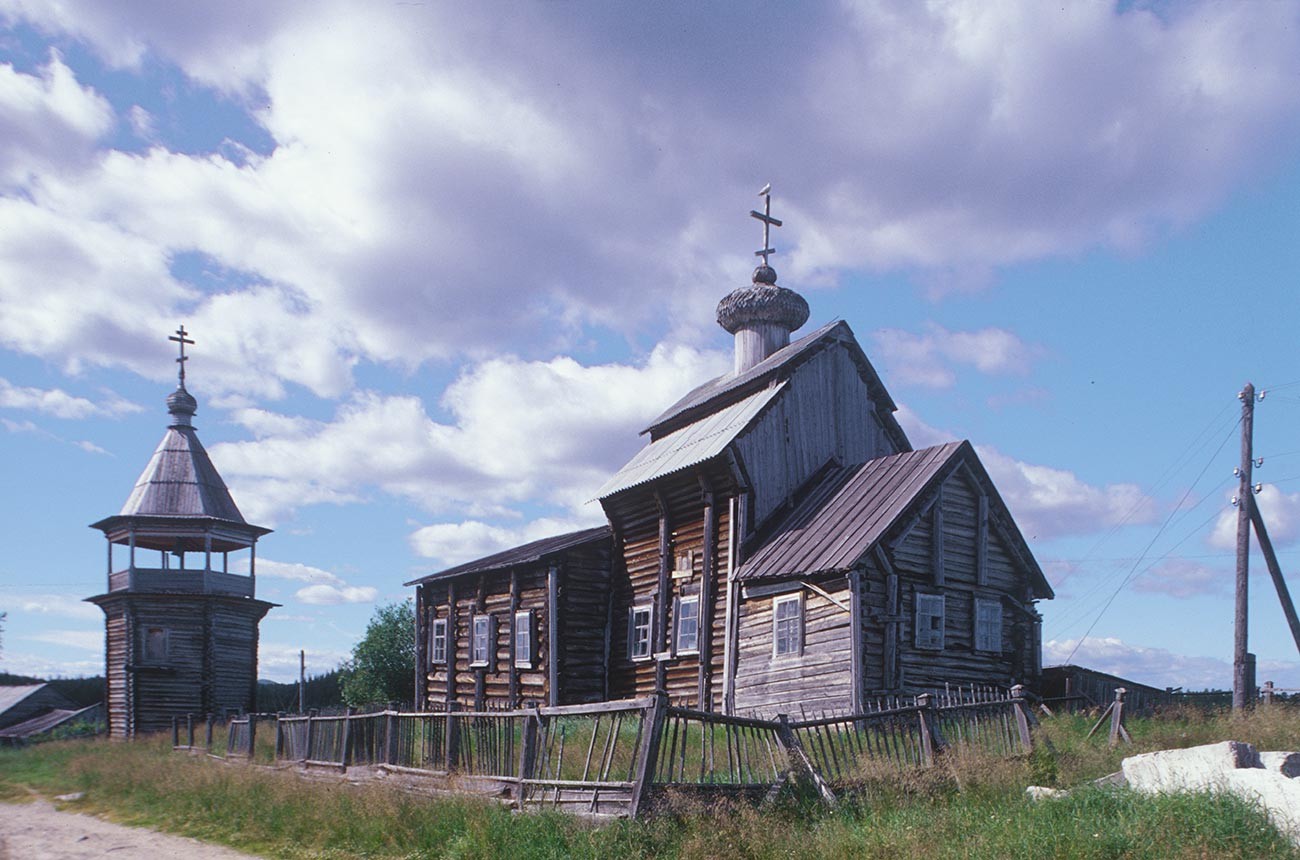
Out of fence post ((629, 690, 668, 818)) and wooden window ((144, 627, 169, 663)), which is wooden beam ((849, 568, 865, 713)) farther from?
wooden window ((144, 627, 169, 663))

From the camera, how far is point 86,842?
46.7 feet

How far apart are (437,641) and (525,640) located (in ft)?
19.0

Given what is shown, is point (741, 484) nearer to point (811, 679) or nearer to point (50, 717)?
point (811, 679)

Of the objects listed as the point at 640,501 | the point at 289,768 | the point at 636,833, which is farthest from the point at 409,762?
the point at 640,501

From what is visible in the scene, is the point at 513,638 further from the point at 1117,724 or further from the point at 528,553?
the point at 1117,724

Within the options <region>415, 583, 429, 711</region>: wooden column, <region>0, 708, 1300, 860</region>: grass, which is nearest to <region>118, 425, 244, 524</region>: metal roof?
<region>415, 583, 429, 711</region>: wooden column

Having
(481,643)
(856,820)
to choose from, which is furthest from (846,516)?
(481,643)

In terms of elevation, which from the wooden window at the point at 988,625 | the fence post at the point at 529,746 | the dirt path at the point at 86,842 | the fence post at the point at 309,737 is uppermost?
the wooden window at the point at 988,625

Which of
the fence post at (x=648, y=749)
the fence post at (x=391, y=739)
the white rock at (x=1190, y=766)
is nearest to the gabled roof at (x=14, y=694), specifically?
the fence post at (x=391, y=739)

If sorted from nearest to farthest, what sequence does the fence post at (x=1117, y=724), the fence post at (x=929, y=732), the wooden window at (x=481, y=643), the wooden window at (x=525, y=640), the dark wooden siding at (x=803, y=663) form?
the fence post at (x=929, y=732), the fence post at (x=1117, y=724), the dark wooden siding at (x=803, y=663), the wooden window at (x=525, y=640), the wooden window at (x=481, y=643)

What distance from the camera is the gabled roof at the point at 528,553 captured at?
25.5m

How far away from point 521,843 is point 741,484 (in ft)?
40.5

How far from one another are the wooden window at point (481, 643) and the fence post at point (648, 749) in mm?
17750

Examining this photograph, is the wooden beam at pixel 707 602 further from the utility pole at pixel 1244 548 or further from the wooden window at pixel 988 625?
the utility pole at pixel 1244 548
